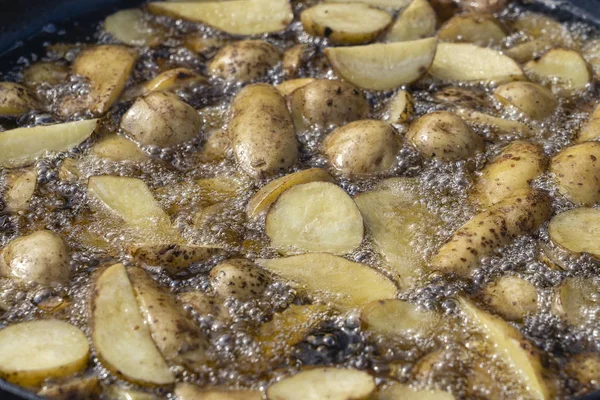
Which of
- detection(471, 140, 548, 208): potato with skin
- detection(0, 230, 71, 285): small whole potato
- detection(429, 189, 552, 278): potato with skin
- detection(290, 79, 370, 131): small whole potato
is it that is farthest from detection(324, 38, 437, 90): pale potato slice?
detection(0, 230, 71, 285): small whole potato

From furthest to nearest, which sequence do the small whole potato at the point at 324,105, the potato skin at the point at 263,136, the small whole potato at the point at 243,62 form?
the small whole potato at the point at 243,62, the small whole potato at the point at 324,105, the potato skin at the point at 263,136

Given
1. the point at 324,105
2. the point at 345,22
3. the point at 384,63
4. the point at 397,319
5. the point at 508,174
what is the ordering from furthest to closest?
the point at 345,22 < the point at 384,63 < the point at 324,105 < the point at 508,174 < the point at 397,319

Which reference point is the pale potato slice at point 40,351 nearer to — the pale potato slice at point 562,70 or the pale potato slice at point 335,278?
the pale potato slice at point 335,278

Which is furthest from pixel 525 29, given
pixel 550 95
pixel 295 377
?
pixel 295 377

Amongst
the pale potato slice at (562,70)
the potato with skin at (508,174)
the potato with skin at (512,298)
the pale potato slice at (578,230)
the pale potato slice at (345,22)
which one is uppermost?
the pale potato slice at (345,22)

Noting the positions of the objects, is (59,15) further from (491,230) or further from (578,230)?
(578,230)

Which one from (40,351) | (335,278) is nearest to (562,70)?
(335,278)

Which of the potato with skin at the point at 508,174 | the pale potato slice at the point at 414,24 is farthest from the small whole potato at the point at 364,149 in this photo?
the pale potato slice at the point at 414,24
